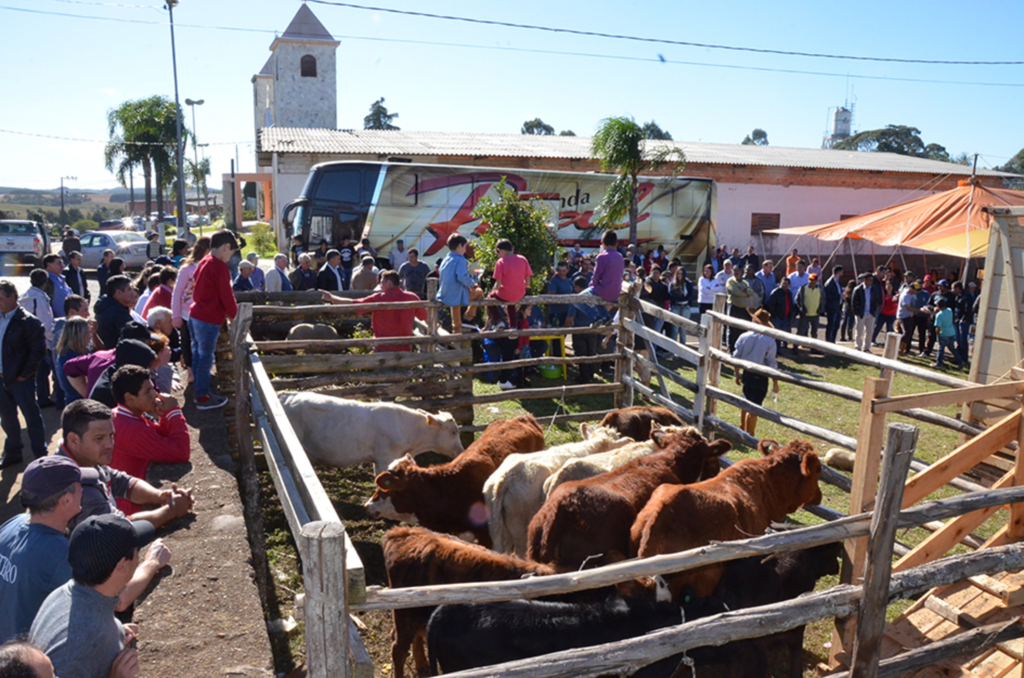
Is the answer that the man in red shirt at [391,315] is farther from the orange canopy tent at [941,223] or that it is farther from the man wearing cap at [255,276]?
the orange canopy tent at [941,223]

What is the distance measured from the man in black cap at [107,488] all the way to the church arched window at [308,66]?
43928mm

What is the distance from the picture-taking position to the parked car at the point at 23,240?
2164 centimetres

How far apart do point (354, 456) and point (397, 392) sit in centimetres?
126

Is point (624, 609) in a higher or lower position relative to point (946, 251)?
lower

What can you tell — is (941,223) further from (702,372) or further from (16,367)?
(16,367)

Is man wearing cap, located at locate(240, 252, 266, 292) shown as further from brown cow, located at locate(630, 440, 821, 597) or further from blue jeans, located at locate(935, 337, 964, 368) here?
blue jeans, located at locate(935, 337, 964, 368)

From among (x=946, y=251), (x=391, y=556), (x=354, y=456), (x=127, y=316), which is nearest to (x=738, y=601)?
(x=391, y=556)

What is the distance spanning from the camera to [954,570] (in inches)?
137

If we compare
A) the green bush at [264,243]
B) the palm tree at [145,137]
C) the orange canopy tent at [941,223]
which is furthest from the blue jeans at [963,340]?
the palm tree at [145,137]

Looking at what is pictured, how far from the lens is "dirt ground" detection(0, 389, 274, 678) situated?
124 inches

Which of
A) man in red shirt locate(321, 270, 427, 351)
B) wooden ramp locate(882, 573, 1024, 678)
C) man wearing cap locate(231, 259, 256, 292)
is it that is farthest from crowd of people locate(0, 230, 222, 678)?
wooden ramp locate(882, 573, 1024, 678)

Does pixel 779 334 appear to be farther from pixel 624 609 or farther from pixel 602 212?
pixel 602 212

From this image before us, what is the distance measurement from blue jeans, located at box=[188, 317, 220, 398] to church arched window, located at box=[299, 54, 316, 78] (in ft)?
134

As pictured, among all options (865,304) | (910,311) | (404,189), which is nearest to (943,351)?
(910,311)
